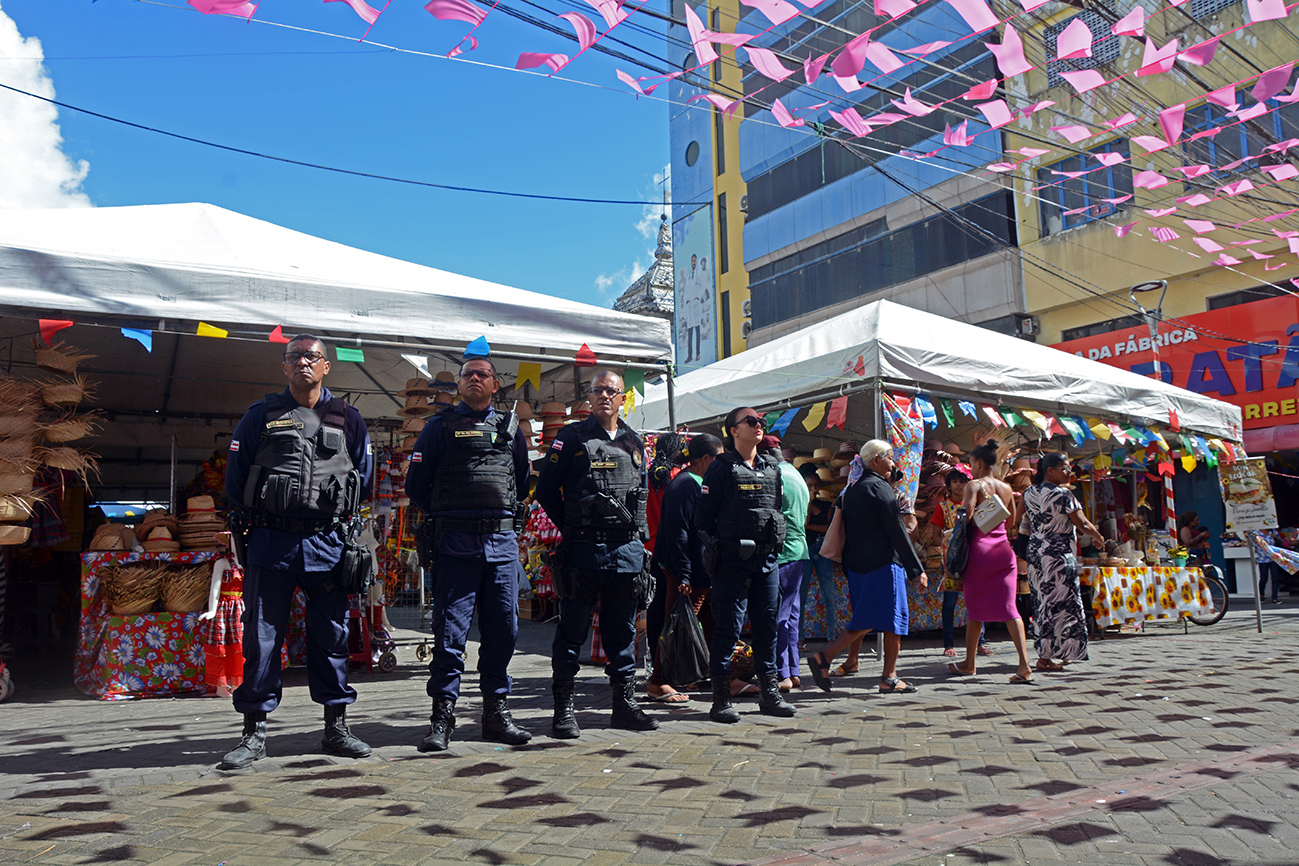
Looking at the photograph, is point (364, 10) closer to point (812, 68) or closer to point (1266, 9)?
point (812, 68)

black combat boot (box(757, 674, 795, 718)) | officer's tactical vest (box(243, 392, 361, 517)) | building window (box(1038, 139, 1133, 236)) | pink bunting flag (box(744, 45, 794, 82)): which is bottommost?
black combat boot (box(757, 674, 795, 718))

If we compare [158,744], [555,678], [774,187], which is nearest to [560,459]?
[555,678]

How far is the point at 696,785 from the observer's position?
3.78 metres

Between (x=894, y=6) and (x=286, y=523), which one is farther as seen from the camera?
(x=894, y=6)

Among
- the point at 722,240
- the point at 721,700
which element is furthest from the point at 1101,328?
the point at 721,700

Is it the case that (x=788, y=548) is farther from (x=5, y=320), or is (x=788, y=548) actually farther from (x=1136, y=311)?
(x=1136, y=311)

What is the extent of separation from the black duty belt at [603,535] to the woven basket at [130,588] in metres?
3.48

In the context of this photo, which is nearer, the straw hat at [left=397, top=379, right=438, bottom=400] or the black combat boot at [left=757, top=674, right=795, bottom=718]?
the black combat boot at [left=757, top=674, right=795, bottom=718]

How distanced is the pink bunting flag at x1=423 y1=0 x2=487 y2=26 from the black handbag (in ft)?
15.9

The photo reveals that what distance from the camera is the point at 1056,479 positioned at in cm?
758

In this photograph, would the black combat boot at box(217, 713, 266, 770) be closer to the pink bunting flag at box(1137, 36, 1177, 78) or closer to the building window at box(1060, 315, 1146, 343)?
the pink bunting flag at box(1137, 36, 1177, 78)

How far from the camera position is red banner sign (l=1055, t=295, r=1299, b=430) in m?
16.3

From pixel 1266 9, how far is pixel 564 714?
5.87 m

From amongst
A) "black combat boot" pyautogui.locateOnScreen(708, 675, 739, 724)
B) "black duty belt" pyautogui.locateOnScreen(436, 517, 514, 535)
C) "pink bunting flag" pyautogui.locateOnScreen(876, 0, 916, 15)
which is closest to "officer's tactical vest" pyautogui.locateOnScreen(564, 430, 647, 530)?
"black duty belt" pyautogui.locateOnScreen(436, 517, 514, 535)
